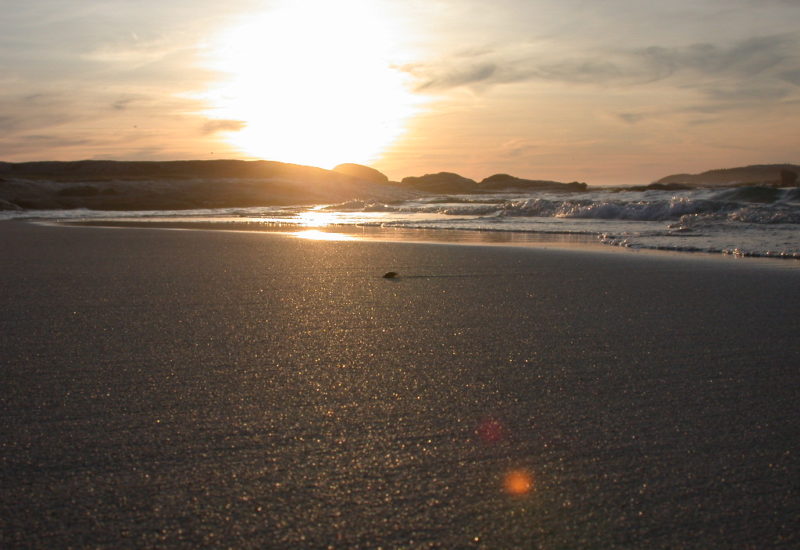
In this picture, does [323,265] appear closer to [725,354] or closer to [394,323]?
[394,323]

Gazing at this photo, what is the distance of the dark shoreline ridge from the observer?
24703mm

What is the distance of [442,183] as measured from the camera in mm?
55375

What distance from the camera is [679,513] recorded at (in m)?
1.28

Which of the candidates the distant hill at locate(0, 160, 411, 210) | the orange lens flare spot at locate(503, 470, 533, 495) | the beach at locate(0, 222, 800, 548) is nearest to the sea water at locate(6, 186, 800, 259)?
the beach at locate(0, 222, 800, 548)

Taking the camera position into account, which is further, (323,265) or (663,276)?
(323,265)

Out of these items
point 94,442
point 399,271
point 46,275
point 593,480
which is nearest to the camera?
point 593,480

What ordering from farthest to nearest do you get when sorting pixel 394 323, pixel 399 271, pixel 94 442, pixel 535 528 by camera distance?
pixel 399 271 < pixel 394 323 < pixel 94 442 < pixel 535 528

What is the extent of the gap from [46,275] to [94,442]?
11.0 feet

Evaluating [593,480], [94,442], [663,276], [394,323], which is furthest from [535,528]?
[663,276]

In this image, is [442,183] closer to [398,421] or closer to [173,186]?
[173,186]

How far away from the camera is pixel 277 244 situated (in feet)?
25.1

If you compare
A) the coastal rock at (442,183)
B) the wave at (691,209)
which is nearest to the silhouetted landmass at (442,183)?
the coastal rock at (442,183)

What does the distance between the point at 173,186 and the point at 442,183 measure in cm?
2787

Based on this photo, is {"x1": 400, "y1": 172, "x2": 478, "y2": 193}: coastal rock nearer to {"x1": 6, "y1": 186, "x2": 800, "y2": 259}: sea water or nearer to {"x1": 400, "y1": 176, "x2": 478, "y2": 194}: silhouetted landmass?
{"x1": 400, "y1": 176, "x2": 478, "y2": 194}: silhouetted landmass
